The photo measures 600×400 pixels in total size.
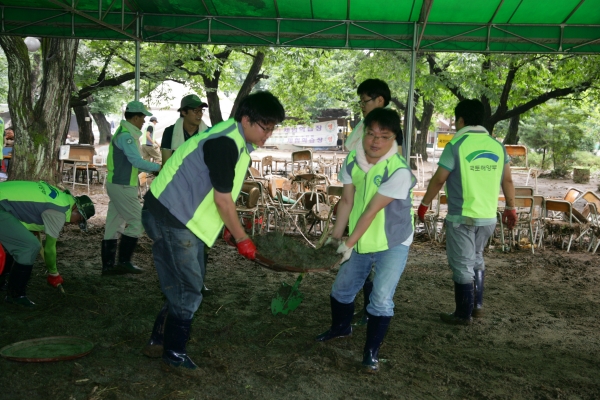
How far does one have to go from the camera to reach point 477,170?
4.81m

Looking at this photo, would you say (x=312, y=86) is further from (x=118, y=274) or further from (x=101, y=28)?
(x=118, y=274)

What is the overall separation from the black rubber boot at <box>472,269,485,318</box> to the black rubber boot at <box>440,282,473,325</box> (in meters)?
0.25

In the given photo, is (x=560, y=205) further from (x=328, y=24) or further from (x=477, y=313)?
(x=328, y=24)

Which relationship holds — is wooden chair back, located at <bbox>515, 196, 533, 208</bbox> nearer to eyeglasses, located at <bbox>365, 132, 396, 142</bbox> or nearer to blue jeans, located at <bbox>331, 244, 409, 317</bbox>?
blue jeans, located at <bbox>331, 244, 409, 317</bbox>

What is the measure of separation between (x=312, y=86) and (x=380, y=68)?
3513mm

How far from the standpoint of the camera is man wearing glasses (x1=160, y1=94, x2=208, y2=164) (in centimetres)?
577

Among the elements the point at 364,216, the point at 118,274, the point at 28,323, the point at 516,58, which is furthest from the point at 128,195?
the point at 516,58

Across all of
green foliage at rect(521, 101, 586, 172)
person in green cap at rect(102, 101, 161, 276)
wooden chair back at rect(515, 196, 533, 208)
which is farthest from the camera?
green foliage at rect(521, 101, 586, 172)

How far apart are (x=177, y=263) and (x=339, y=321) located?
1.46 m

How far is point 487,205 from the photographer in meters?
4.86

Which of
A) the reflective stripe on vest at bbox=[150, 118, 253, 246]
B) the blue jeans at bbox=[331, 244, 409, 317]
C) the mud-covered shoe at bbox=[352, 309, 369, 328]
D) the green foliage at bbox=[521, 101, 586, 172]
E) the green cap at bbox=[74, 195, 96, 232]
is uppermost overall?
the green foliage at bbox=[521, 101, 586, 172]

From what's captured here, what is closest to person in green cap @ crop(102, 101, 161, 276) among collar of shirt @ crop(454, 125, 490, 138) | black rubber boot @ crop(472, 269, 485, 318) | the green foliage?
collar of shirt @ crop(454, 125, 490, 138)

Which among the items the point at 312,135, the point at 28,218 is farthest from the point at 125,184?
the point at 312,135

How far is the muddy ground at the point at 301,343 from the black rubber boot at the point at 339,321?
2.9 inches
